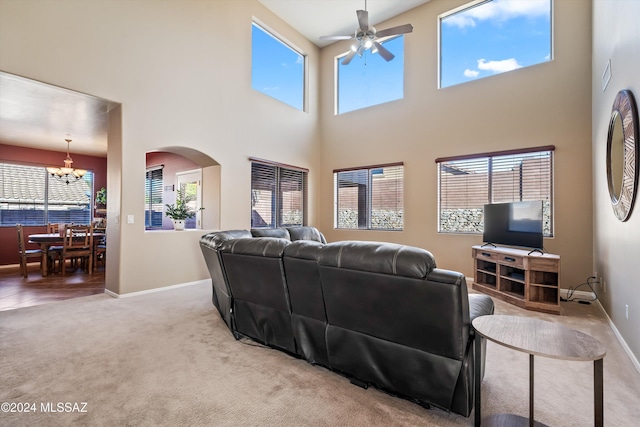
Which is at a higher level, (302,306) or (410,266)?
(410,266)

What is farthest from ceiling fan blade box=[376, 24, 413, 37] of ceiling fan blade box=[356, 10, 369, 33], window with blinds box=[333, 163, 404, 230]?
window with blinds box=[333, 163, 404, 230]

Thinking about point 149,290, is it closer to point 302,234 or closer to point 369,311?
point 302,234

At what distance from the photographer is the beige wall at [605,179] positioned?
7.82ft

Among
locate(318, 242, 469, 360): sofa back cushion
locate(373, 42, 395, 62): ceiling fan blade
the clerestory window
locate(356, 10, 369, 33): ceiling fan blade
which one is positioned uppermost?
the clerestory window

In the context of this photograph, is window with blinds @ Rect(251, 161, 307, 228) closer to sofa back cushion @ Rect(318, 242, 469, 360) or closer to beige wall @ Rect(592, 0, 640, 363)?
sofa back cushion @ Rect(318, 242, 469, 360)

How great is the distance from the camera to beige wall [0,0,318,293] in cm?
352

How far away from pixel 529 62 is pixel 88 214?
1063 cm

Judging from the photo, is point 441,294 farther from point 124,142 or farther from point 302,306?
point 124,142

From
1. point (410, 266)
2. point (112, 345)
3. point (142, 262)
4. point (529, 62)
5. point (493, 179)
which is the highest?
point (529, 62)

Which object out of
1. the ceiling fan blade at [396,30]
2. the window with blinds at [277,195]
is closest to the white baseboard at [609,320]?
the window with blinds at [277,195]

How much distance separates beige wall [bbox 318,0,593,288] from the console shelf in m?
0.92

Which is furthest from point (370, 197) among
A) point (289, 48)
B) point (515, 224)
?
point (289, 48)

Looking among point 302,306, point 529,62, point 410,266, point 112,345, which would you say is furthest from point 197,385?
point 529,62

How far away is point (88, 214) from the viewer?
26.9 ft
